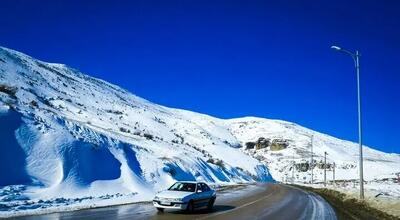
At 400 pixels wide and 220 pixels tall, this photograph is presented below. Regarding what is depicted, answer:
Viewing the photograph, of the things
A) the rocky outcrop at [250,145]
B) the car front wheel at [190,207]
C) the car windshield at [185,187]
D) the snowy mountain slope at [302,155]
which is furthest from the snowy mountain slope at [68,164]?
the rocky outcrop at [250,145]

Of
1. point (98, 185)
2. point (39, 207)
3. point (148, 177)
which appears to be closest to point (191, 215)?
point (39, 207)

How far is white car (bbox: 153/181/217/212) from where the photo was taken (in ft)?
64.7

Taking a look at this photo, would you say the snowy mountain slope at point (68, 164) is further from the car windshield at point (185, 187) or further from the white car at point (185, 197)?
the white car at point (185, 197)

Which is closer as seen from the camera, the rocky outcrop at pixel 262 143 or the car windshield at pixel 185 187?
the car windshield at pixel 185 187

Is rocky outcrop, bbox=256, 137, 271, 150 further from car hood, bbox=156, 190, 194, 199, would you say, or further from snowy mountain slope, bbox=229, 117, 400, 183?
car hood, bbox=156, 190, 194, 199

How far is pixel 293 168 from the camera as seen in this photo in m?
133

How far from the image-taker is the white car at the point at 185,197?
19734 mm

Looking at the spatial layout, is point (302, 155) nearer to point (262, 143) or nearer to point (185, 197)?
point (262, 143)

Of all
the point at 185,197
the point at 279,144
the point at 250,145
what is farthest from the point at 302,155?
the point at 185,197

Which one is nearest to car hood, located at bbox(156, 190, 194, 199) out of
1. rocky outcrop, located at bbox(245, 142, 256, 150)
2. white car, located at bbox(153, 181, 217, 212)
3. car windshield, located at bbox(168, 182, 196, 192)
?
white car, located at bbox(153, 181, 217, 212)

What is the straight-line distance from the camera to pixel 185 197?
2002 centimetres

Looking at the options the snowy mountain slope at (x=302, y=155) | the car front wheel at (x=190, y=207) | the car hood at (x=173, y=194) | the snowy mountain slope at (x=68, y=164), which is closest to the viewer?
the car hood at (x=173, y=194)

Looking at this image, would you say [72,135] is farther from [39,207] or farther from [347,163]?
[347,163]

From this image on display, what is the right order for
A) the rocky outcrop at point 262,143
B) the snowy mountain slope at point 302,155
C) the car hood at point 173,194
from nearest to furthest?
1. the car hood at point 173,194
2. the snowy mountain slope at point 302,155
3. the rocky outcrop at point 262,143
